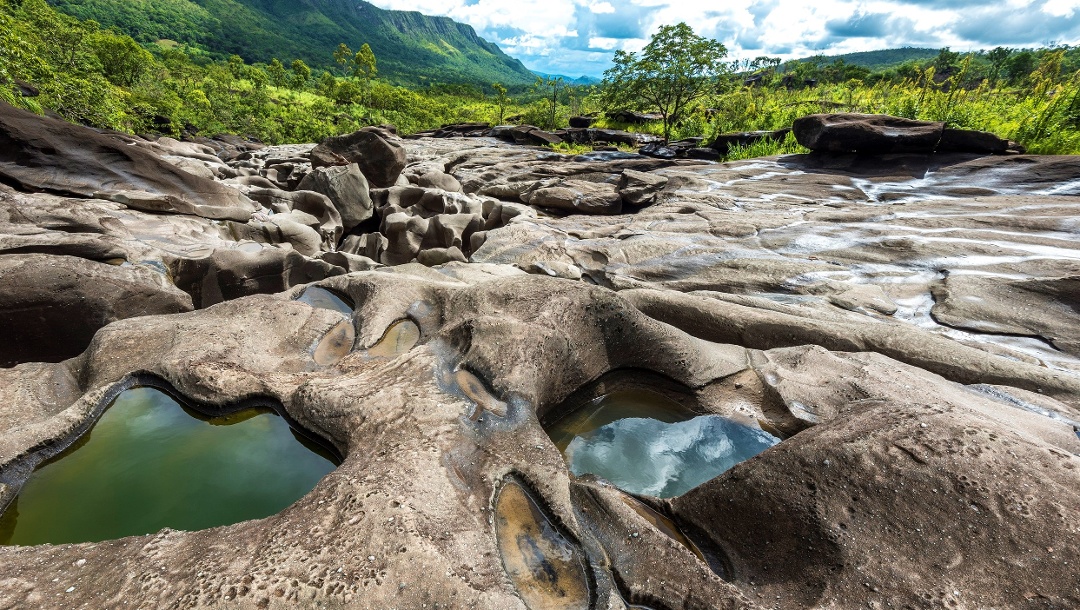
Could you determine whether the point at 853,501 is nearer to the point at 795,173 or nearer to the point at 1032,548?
the point at 1032,548

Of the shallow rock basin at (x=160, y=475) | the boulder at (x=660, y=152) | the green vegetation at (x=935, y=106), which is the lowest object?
the shallow rock basin at (x=160, y=475)

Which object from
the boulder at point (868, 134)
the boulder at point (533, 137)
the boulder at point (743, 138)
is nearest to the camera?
the boulder at point (868, 134)

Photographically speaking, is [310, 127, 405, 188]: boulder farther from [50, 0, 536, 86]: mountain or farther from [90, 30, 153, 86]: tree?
[50, 0, 536, 86]: mountain

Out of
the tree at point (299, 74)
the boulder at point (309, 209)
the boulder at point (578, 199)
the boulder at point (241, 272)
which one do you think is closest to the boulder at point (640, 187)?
the boulder at point (578, 199)

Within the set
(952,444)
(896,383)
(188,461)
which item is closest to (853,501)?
(952,444)

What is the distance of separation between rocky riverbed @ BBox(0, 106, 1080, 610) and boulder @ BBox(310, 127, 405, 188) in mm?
5056

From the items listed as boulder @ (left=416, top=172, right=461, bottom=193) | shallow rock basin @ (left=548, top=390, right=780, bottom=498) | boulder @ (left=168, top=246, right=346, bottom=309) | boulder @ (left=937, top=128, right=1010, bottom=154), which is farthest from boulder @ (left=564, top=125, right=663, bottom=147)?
shallow rock basin @ (left=548, top=390, right=780, bottom=498)

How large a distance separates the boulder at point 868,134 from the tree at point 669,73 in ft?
43.1

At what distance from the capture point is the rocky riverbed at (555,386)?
7.42 ft

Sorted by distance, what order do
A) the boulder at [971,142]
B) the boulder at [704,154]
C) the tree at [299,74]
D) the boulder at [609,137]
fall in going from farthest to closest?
the tree at [299,74], the boulder at [609,137], the boulder at [704,154], the boulder at [971,142]

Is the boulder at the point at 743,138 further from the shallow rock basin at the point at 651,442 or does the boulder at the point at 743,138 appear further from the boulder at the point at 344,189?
the shallow rock basin at the point at 651,442

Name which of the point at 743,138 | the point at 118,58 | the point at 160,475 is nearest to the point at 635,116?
the point at 743,138

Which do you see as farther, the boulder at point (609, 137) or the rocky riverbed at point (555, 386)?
the boulder at point (609, 137)

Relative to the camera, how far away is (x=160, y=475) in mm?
3234
